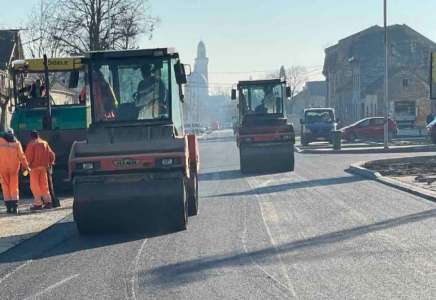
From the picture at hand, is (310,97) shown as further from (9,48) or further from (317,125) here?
(317,125)

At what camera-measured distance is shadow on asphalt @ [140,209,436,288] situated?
28.4 feet

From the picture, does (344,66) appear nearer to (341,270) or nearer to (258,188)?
(258,188)

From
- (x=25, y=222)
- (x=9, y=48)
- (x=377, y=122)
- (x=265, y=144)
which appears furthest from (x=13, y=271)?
(x=9, y=48)

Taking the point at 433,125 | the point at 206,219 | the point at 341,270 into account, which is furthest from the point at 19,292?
the point at 433,125

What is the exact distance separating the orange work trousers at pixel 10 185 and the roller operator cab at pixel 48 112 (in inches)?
115

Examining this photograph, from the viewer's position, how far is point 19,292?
828cm

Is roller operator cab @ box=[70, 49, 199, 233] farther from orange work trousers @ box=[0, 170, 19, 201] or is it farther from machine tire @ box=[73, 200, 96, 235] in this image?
orange work trousers @ box=[0, 170, 19, 201]

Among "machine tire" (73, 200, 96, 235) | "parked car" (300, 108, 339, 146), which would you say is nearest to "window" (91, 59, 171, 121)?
"machine tire" (73, 200, 96, 235)

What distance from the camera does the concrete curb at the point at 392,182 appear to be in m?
16.2

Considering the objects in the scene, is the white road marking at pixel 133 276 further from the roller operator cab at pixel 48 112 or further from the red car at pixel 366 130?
the red car at pixel 366 130

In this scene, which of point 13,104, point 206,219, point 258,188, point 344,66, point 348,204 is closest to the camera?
point 206,219

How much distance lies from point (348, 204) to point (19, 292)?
27.3 feet

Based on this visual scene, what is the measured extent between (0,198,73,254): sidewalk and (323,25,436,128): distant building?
48180 mm

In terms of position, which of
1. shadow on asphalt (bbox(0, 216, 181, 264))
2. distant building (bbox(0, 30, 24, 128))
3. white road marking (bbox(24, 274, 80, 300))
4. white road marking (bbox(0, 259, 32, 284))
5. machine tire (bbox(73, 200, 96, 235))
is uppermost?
distant building (bbox(0, 30, 24, 128))
